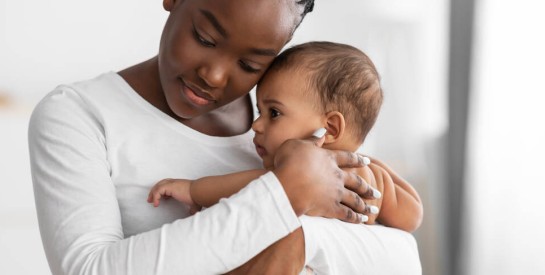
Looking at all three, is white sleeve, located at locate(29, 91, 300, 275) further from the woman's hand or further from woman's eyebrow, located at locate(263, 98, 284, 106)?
woman's eyebrow, located at locate(263, 98, 284, 106)

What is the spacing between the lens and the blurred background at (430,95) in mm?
2479

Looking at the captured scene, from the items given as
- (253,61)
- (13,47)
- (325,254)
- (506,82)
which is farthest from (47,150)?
(506,82)

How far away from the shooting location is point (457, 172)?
10.5 ft

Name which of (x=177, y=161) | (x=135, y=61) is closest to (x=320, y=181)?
(x=177, y=161)

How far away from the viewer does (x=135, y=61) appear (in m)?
2.72

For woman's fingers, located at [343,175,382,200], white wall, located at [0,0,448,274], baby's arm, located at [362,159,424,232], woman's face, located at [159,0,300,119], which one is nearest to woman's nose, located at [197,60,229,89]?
woman's face, located at [159,0,300,119]

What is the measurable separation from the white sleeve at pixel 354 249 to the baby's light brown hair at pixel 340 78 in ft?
0.77

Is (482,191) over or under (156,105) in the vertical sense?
under

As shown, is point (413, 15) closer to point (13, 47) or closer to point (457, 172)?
point (457, 172)

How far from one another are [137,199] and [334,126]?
0.41m

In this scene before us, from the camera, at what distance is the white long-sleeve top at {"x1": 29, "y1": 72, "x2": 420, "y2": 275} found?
3.57 ft

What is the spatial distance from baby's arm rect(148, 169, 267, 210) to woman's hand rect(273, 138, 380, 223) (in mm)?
90

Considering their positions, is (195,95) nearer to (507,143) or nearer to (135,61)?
(135,61)

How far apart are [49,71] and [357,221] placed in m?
1.62
